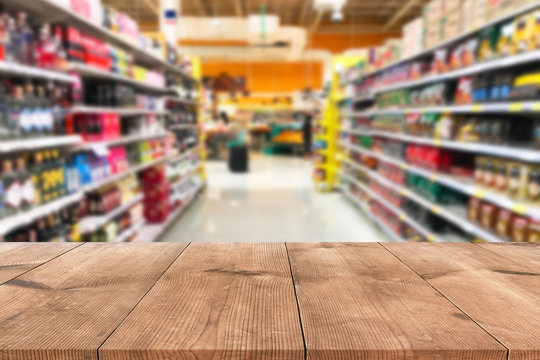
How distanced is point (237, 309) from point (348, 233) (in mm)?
4330

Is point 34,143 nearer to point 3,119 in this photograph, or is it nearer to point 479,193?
point 3,119

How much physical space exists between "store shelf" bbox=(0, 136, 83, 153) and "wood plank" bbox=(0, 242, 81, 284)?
1.10m

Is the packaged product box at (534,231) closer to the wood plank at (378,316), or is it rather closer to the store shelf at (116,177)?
the wood plank at (378,316)

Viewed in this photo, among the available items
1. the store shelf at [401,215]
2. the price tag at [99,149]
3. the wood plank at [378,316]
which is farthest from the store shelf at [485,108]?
the price tag at [99,149]

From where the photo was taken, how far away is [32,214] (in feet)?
7.32

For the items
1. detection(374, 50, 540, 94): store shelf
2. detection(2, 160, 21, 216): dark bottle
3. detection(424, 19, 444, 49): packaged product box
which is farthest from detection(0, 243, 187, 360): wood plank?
detection(424, 19, 444, 49): packaged product box

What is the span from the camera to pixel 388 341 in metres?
0.63

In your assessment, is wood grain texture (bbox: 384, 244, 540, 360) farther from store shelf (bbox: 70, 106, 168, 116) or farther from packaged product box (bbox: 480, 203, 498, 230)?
store shelf (bbox: 70, 106, 168, 116)

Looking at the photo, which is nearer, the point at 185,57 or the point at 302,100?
the point at 185,57

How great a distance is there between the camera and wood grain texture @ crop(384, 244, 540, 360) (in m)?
0.66

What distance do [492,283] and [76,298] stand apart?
2.73 feet

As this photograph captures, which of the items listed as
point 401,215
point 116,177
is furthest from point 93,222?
point 401,215

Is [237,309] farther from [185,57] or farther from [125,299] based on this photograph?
[185,57]

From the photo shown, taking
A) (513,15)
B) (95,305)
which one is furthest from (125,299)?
(513,15)
